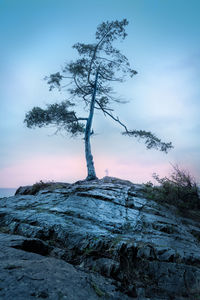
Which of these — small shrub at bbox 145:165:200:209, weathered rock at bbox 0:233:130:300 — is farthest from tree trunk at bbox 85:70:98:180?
weathered rock at bbox 0:233:130:300

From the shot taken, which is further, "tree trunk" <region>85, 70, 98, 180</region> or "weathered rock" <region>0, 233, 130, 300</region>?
"tree trunk" <region>85, 70, 98, 180</region>

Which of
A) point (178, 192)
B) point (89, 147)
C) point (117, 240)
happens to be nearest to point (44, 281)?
point (117, 240)

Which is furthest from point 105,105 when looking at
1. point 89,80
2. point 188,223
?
point 188,223

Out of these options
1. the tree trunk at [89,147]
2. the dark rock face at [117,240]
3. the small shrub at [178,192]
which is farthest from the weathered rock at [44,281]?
the tree trunk at [89,147]

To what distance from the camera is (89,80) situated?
57.2ft

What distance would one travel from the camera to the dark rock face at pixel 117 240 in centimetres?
345

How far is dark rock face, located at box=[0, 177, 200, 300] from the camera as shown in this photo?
3.45 meters

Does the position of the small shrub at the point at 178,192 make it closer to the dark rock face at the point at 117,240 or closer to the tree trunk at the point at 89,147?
the dark rock face at the point at 117,240

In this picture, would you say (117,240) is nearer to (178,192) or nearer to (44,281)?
(44,281)

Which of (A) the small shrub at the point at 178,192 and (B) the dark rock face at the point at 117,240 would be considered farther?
(A) the small shrub at the point at 178,192

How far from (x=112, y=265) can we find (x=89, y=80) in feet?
56.0

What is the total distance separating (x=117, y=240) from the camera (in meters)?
4.57

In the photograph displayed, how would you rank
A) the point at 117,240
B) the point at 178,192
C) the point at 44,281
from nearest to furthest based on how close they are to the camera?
the point at 44,281
the point at 117,240
the point at 178,192

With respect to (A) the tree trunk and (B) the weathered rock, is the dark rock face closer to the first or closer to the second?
(B) the weathered rock
